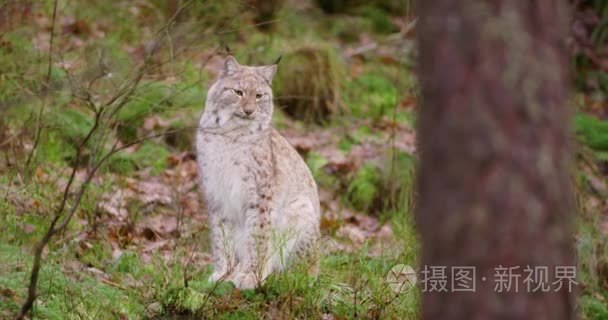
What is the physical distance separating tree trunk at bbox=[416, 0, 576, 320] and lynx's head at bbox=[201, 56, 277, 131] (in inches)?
131

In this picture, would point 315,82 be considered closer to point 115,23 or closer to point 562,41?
point 115,23

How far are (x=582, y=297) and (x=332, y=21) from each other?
6.30m

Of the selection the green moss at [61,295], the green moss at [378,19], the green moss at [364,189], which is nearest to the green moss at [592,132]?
the green moss at [364,189]

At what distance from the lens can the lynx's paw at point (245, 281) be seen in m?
5.03

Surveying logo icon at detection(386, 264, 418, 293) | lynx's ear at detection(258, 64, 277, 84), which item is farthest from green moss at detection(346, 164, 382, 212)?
logo icon at detection(386, 264, 418, 293)

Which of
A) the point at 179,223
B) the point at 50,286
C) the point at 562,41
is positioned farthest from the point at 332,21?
the point at 562,41

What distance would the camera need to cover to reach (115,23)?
10031 mm

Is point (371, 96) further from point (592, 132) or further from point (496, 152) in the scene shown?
point (496, 152)

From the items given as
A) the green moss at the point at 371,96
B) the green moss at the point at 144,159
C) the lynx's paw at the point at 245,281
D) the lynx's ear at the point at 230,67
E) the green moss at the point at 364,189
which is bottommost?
the green moss at the point at 364,189

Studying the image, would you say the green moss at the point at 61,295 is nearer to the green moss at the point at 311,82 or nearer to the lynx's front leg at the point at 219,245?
the lynx's front leg at the point at 219,245

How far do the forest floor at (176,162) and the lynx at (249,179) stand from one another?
24 centimetres

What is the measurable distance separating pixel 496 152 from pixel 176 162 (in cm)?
580

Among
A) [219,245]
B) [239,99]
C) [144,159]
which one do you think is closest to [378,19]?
[144,159]

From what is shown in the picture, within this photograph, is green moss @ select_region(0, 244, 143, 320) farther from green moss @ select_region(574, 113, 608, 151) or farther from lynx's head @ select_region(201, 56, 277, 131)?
green moss @ select_region(574, 113, 608, 151)
